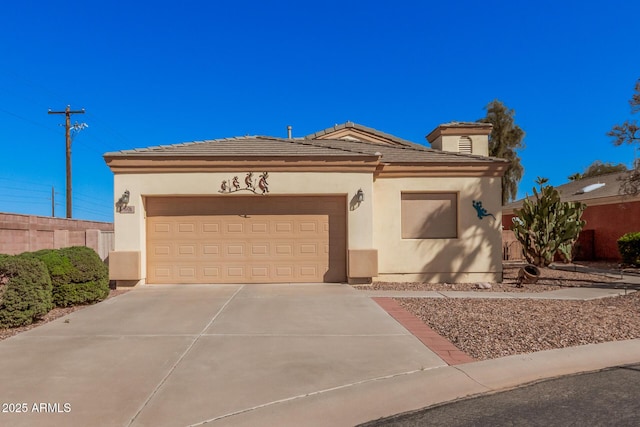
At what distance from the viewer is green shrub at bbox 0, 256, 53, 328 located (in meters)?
7.78

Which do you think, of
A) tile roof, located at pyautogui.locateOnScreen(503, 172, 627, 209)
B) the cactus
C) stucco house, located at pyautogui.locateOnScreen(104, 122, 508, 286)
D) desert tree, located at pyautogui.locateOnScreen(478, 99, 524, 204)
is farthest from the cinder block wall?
desert tree, located at pyautogui.locateOnScreen(478, 99, 524, 204)

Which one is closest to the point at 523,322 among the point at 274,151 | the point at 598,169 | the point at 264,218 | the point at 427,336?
the point at 427,336

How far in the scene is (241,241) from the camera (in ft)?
42.5

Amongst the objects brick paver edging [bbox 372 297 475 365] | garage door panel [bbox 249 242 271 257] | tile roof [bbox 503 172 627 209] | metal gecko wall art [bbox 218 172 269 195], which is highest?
tile roof [bbox 503 172 627 209]

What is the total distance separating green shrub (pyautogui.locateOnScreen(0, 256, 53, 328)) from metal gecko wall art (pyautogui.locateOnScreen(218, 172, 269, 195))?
527 centimetres

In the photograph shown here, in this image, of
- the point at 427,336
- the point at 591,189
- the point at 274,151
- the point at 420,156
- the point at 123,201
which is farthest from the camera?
the point at 591,189

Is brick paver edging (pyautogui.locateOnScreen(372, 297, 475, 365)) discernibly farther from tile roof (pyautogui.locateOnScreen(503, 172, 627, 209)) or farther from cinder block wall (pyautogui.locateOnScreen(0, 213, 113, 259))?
tile roof (pyautogui.locateOnScreen(503, 172, 627, 209))

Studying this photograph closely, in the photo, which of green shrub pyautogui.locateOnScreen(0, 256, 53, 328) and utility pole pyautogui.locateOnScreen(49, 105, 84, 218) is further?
utility pole pyautogui.locateOnScreen(49, 105, 84, 218)

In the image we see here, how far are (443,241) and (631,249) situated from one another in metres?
10.3

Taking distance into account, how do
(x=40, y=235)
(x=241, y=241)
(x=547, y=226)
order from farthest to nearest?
(x=547, y=226) → (x=40, y=235) → (x=241, y=241)

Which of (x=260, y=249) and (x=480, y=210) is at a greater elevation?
(x=480, y=210)

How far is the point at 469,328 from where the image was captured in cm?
777

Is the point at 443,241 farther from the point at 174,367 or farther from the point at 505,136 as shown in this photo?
the point at 505,136

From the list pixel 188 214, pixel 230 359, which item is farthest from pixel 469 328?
pixel 188 214
